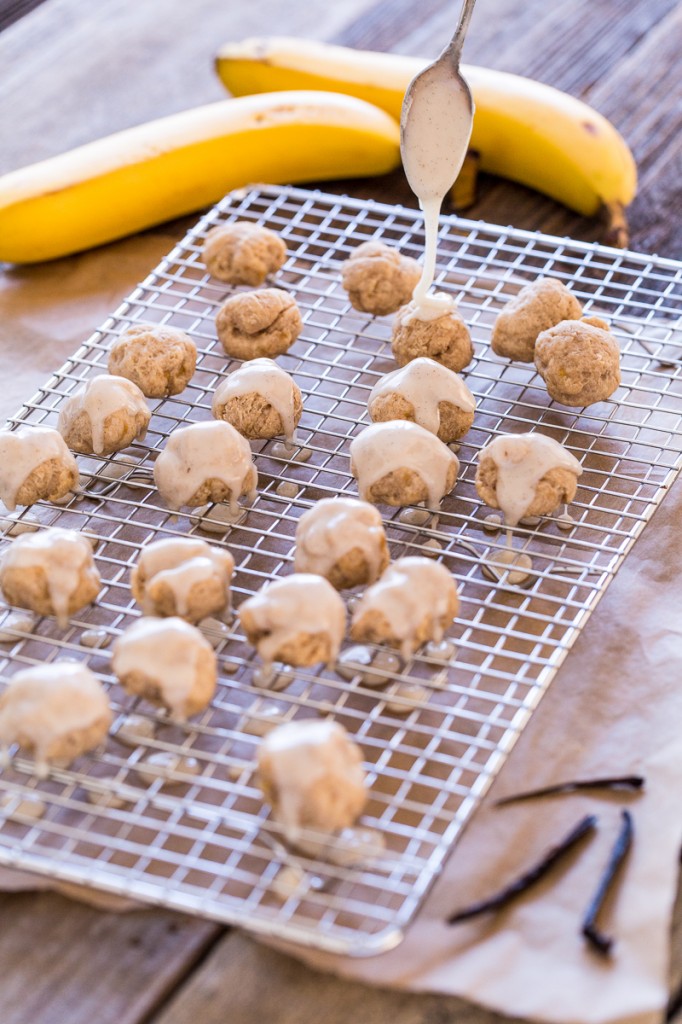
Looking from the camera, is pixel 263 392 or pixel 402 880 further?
pixel 263 392

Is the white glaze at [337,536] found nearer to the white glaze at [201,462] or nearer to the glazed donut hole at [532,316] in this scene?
the white glaze at [201,462]

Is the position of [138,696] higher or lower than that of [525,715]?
higher

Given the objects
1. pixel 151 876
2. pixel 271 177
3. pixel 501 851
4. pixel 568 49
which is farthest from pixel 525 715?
pixel 568 49

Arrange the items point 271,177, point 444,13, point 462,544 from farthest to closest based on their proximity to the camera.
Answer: point 444,13 < point 271,177 < point 462,544

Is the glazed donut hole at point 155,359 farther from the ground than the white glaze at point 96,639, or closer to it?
farther from the ground

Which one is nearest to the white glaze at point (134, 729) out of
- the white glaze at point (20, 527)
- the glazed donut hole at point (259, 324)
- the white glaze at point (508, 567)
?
the white glaze at point (20, 527)

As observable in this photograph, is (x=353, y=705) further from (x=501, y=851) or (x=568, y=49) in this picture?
(x=568, y=49)

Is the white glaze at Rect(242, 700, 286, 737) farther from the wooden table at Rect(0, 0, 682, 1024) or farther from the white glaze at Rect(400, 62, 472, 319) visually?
the white glaze at Rect(400, 62, 472, 319)

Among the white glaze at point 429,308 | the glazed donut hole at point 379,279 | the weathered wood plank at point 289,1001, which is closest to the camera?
the weathered wood plank at point 289,1001
